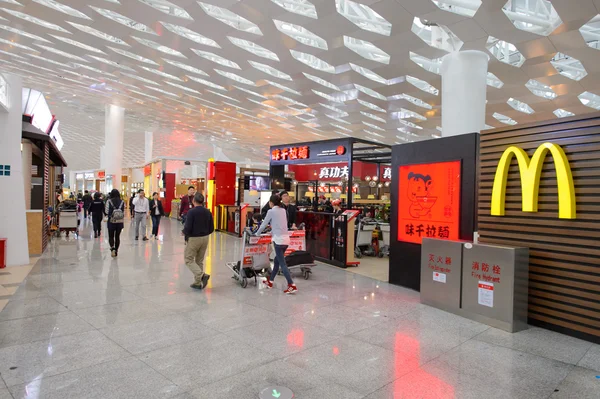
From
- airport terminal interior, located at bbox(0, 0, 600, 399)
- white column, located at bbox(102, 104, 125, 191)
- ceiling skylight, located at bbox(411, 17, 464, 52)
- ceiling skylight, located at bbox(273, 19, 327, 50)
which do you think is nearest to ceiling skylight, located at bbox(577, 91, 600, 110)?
airport terminal interior, located at bbox(0, 0, 600, 399)

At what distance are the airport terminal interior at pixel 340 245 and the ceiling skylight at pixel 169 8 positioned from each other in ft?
0.12

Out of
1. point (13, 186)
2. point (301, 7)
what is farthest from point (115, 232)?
point (301, 7)

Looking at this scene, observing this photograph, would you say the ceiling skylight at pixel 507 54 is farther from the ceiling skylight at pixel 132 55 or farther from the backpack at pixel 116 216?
A: the ceiling skylight at pixel 132 55

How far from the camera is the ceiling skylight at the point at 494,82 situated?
13219 mm

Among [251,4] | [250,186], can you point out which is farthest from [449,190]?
[250,186]

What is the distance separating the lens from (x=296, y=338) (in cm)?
381

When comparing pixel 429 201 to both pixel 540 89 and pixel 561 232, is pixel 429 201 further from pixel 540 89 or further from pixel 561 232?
pixel 540 89

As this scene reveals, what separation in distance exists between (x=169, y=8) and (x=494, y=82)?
453 inches

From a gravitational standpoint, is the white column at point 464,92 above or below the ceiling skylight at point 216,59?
below

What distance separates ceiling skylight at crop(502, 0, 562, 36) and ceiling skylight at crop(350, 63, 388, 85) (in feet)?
17.9

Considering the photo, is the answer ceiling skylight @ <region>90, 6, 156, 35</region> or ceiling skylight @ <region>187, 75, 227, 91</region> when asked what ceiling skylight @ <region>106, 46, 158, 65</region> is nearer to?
→ ceiling skylight @ <region>187, 75, 227, 91</region>

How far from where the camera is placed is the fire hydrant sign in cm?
445

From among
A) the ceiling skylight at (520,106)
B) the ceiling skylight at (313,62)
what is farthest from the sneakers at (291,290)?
the ceiling skylight at (520,106)

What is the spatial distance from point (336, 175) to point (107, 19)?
353 inches
